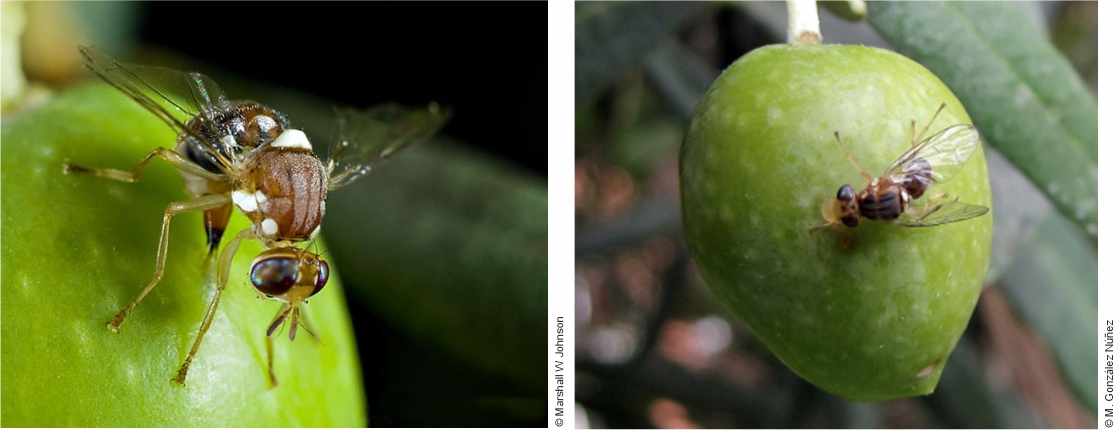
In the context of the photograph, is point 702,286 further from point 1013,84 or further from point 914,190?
point 914,190

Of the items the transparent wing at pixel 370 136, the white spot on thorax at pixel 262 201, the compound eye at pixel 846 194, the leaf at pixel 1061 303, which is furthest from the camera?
the leaf at pixel 1061 303

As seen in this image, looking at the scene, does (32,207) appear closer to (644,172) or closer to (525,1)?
(525,1)

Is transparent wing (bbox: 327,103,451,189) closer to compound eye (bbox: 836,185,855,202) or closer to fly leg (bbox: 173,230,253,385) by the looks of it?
fly leg (bbox: 173,230,253,385)
